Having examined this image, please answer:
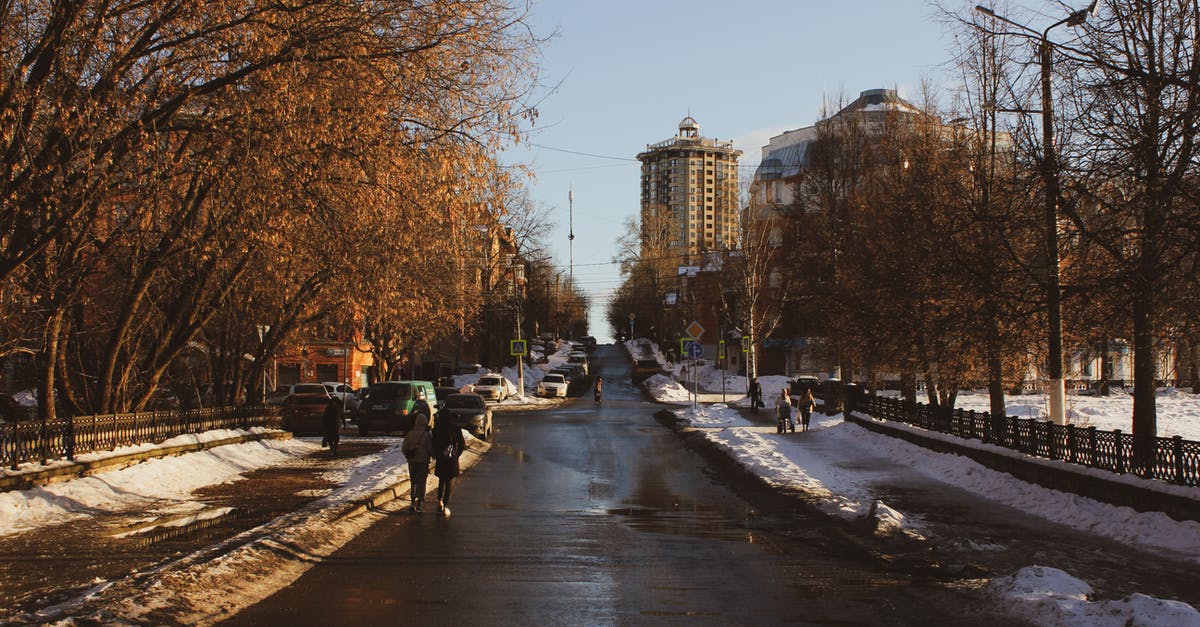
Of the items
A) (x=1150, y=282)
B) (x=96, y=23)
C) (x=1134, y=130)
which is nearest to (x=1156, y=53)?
(x=1134, y=130)

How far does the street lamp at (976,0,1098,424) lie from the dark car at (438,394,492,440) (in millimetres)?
17829

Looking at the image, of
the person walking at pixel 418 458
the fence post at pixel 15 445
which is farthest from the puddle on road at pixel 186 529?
the person walking at pixel 418 458

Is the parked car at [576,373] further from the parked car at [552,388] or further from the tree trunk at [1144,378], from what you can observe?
the tree trunk at [1144,378]

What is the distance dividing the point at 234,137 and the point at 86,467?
5.59 m

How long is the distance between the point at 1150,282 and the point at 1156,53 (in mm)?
3637

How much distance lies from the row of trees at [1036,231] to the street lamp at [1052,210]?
0.46 feet

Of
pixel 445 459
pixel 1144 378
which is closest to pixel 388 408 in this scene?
pixel 445 459

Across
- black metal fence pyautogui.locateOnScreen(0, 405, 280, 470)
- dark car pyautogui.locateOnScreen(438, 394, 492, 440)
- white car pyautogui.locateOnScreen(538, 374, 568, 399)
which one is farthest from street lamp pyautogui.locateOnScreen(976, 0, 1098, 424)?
white car pyautogui.locateOnScreen(538, 374, 568, 399)

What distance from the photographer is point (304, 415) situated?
34812 millimetres

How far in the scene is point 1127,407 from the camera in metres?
44.1

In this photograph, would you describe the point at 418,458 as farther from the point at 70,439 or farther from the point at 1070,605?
the point at 1070,605

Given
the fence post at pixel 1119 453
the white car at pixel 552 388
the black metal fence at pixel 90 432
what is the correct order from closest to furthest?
the black metal fence at pixel 90 432
the fence post at pixel 1119 453
the white car at pixel 552 388

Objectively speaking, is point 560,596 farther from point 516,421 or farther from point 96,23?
point 516,421

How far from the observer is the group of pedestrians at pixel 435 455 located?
15633mm
